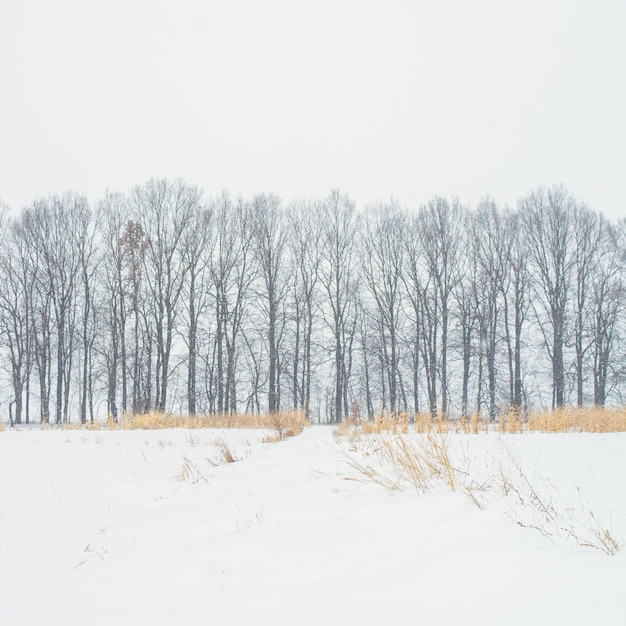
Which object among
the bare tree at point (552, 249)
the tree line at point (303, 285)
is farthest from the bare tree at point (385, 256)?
the bare tree at point (552, 249)

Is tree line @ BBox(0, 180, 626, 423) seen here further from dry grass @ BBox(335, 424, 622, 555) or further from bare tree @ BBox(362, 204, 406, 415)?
dry grass @ BBox(335, 424, 622, 555)

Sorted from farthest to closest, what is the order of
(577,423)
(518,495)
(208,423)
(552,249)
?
1. (552,249)
2. (208,423)
3. (577,423)
4. (518,495)

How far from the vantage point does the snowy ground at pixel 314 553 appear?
71.5 inches

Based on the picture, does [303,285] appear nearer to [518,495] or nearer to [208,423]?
[208,423]

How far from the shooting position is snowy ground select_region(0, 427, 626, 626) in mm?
1816

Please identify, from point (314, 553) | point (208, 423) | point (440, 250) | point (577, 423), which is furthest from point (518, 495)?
point (440, 250)

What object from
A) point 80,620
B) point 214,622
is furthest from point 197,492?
point 214,622

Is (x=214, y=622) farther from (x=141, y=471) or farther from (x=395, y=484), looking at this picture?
(x=141, y=471)

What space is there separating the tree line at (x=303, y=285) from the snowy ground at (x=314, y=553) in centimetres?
2025

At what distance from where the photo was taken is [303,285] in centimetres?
2733

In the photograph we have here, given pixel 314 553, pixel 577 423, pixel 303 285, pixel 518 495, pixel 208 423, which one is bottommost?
pixel 208 423

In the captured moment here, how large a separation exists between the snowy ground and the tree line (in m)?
20.3

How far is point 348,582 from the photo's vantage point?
218cm

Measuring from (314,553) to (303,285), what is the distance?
24826 mm
